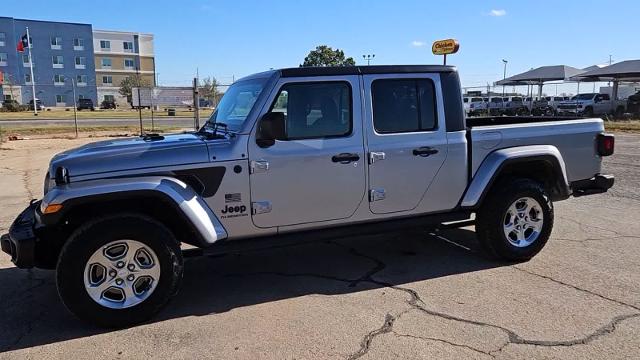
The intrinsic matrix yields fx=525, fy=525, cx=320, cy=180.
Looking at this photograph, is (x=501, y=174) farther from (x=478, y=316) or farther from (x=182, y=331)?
(x=182, y=331)

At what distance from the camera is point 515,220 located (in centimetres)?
540

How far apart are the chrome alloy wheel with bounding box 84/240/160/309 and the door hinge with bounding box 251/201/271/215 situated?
2.84 ft

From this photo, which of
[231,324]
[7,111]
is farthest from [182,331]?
[7,111]

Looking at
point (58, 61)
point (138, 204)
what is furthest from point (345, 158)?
point (58, 61)

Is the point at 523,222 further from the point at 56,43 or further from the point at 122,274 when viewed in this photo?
the point at 56,43

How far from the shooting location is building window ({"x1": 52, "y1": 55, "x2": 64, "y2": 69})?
82.6 meters

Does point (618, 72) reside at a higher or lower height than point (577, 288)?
higher

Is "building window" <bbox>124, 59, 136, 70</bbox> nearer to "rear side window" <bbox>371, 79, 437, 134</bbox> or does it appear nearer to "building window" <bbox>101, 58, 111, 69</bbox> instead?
"building window" <bbox>101, 58, 111, 69</bbox>

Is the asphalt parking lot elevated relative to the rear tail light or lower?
lower

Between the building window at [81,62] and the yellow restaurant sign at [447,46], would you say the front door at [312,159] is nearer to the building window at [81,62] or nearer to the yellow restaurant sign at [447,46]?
the yellow restaurant sign at [447,46]

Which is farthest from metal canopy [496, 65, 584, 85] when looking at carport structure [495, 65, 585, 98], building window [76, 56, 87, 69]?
building window [76, 56, 87, 69]

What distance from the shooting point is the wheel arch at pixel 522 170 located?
5168mm

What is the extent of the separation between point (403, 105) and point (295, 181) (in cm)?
132

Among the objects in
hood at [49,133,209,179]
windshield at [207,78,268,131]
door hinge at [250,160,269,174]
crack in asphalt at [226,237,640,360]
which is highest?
windshield at [207,78,268,131]
